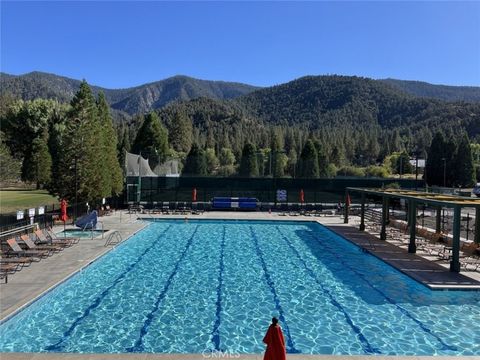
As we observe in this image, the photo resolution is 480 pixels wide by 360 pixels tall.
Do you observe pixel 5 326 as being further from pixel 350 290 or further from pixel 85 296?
pixel 350 290

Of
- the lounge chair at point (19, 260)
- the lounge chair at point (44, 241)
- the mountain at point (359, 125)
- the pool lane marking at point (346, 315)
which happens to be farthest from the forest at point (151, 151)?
the pool lane marking at point (346, 315)

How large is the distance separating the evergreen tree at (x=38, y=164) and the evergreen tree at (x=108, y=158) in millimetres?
16749

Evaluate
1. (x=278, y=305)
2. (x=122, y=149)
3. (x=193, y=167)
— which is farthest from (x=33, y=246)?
(x=122, y=149)

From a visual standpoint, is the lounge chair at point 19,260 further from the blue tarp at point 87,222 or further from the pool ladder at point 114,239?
the blue tarp at point 87,222

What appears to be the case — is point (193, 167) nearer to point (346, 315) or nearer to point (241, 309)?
point (241, 309)

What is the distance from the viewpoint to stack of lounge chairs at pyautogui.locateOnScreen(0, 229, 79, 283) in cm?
1343

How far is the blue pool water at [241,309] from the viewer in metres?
9.20

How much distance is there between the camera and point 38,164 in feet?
163

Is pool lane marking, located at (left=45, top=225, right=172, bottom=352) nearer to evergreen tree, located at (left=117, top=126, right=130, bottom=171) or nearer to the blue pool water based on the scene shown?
the blue pool water

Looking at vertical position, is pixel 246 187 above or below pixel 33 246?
above

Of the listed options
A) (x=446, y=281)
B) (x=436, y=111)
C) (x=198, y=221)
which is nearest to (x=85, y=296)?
(x=446, y=281)

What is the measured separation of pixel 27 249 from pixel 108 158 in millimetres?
14828

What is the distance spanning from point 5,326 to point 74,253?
7.21 metres

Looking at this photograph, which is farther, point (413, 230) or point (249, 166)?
point (249, 166)
